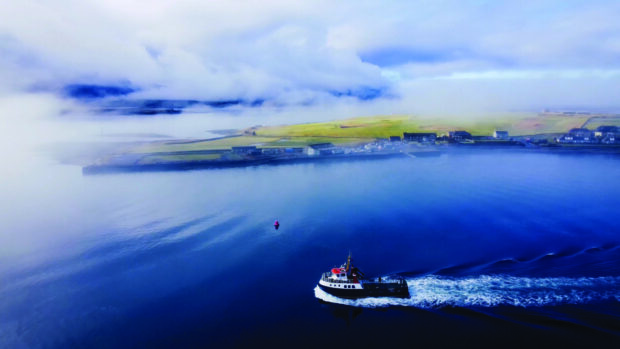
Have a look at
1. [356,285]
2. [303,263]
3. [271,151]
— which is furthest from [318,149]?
[356,285]

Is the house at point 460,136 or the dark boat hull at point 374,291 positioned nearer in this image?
the dark boat hull at point 374,291

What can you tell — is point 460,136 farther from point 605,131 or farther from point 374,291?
point 374,291

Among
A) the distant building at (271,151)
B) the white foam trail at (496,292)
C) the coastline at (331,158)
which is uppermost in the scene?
the distant building at (271,151)

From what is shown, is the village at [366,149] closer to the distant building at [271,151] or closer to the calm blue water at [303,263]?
the distant building at [271,151]

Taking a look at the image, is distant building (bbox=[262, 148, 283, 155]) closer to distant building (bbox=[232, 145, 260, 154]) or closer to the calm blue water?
distant building (bbox=[232, 145, 260, 154])

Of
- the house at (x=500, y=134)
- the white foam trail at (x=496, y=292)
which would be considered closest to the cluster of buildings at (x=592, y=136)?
the house at (x=500, y=134)

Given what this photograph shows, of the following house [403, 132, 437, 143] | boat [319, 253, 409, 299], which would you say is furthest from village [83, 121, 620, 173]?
boat [319, 253, 409, 299]

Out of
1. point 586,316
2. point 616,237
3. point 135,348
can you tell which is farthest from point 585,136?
point 135,348
